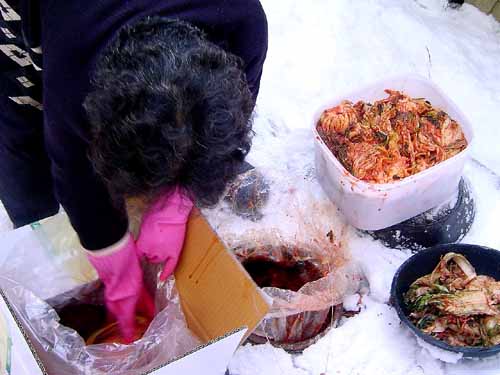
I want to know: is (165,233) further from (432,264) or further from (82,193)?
(432,264)

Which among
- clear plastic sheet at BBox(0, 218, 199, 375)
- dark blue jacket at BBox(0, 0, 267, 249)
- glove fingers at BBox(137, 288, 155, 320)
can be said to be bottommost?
glove fingers at BBox(137, 288, 155, 320)

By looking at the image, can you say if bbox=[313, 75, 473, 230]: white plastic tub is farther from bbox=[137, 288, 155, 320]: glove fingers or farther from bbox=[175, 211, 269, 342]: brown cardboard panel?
bbox=[137, 288, 155, 320]: glove fingers

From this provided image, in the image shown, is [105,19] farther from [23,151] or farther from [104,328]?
[104,328]

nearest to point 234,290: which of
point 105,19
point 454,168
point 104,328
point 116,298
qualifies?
point 116,298

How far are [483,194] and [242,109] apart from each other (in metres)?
1.14

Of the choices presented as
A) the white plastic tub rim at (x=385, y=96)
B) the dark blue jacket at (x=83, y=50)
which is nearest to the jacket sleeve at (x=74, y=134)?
the dark blue jacket at (x=83, y=50)

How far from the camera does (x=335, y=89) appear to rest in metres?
2.23

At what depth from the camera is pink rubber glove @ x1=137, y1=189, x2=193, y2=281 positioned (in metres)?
1.36

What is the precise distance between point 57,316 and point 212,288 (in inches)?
13.1

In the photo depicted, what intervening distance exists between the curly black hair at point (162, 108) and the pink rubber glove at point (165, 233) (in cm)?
38

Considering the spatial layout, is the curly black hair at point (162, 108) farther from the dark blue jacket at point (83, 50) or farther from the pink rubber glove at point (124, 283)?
the pink rubber glove at point (124, 283)

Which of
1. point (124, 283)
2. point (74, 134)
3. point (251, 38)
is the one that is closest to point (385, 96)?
point (251, 38)

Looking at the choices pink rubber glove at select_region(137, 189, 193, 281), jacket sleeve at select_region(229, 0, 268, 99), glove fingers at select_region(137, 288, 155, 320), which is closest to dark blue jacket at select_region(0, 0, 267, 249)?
jacket sleeve at select_region(229, 0, 268, 99)

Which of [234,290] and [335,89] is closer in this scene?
[234,290]
